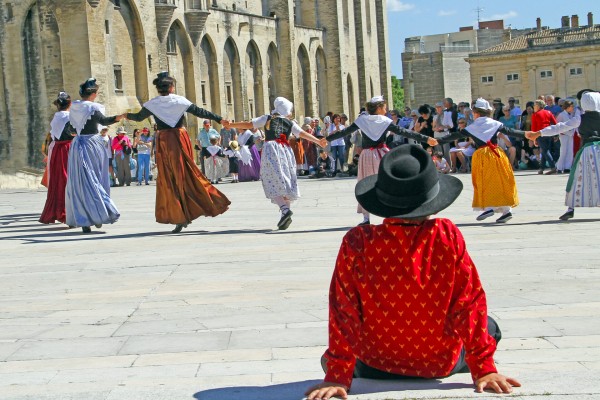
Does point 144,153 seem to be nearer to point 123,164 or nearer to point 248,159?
point 123,164

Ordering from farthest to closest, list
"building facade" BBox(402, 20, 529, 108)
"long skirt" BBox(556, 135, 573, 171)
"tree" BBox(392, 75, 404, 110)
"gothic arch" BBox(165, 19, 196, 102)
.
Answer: "tree" BBox(392, 75, 404, 110) → "building facade" BBox(402, 20, 529, 108) → "gothic arch" BBox(165, 19, 196, 102) → "long skirt" BBox(556, 135, 573, 171)

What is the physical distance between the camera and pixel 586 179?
43.9ft

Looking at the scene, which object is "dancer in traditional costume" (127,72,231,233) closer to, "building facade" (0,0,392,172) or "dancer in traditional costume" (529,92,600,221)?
"dancer in traditional costume" (529,92,600,221)

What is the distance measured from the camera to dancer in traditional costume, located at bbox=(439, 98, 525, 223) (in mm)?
13719

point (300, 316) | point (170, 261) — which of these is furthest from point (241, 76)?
point (300, 316)

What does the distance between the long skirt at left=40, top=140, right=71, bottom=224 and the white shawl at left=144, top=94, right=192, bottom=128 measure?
237 centimetres

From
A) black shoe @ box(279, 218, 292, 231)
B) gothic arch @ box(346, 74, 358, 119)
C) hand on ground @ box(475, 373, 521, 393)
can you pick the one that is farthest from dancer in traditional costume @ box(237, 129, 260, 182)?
gothic arch @ box(346, 74, 358, 119)

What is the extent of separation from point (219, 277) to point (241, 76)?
4756 centimetres

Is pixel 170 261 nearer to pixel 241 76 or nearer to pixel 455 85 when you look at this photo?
pixel 241 76

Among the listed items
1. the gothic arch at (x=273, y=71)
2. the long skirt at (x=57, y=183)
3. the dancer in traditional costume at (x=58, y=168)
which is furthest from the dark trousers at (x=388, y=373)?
the gothic arch at (x=273, y=71)

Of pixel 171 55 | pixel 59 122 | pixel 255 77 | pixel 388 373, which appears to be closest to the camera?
pixel 388 373

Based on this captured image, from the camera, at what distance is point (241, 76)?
56.3m

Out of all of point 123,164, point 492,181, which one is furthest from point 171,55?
point 492,181

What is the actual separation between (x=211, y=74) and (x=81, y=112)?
130 feet
